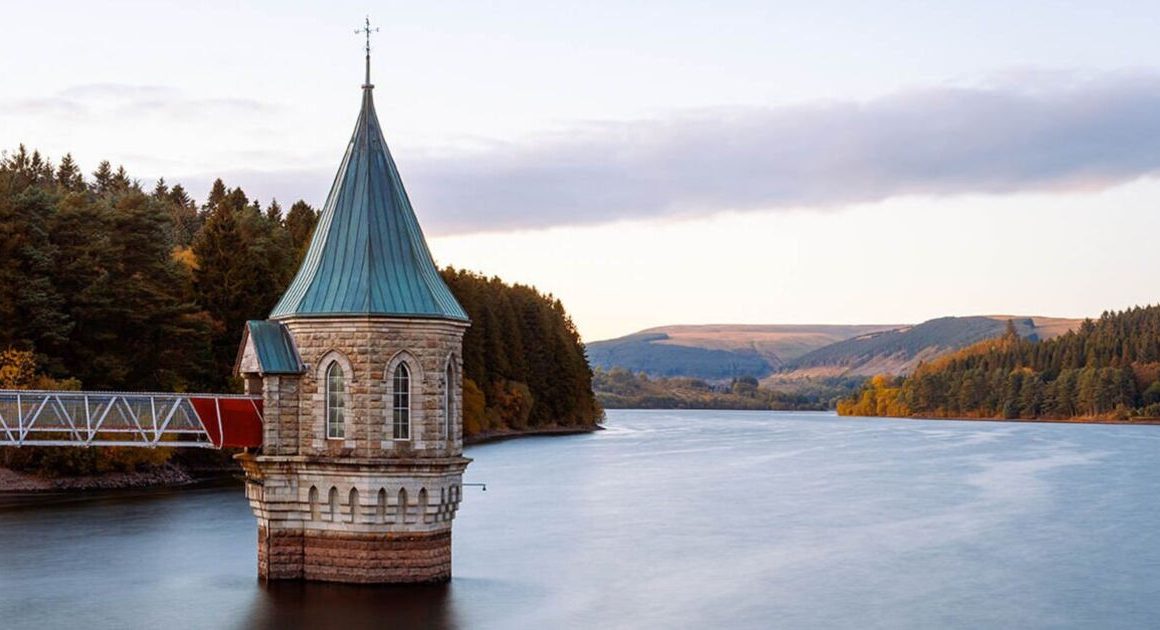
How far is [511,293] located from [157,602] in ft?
375

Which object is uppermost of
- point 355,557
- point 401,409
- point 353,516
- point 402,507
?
point 401,409

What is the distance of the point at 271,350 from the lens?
32719 millimetres

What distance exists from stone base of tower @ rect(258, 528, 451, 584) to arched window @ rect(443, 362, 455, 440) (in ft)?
7.98

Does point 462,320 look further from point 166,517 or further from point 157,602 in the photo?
point 166,517

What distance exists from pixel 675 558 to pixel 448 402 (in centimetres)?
1170

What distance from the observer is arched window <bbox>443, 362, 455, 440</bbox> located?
33.1m

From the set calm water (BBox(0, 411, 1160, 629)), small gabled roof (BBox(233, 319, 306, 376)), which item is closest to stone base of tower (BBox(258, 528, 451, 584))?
calm water (BBox(0, 411, 1160, 629))

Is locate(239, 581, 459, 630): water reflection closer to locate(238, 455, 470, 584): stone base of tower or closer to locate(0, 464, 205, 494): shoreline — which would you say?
locate(238, 455, 470, 584): stone base of tower

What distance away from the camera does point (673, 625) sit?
3136 cm

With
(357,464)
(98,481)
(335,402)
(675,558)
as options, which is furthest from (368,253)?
(98,481)

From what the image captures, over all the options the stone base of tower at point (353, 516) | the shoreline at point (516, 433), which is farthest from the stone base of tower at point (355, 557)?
the shoreline at point (516, 433)

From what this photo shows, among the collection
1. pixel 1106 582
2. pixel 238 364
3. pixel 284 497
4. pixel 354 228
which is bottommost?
pixel 1106 582

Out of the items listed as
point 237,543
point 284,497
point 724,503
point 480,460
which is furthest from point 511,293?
point 284,497

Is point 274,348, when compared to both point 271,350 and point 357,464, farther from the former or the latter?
point 357,464
